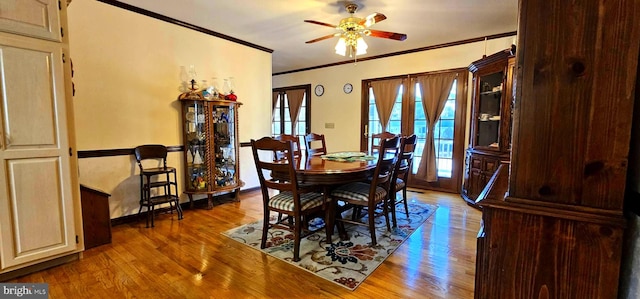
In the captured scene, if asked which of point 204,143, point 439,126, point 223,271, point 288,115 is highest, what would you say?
point 288,115

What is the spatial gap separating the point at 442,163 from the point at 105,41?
15.7 feet

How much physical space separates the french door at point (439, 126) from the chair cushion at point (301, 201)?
293 centimetres

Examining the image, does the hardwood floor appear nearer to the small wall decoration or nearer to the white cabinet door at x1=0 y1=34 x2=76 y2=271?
the white cabinet door at x1=0 y1=34 x2=76 y2=271

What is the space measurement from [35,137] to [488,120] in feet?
14.9

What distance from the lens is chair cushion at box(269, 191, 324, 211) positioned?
2.32 m

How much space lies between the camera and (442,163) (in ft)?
15.3

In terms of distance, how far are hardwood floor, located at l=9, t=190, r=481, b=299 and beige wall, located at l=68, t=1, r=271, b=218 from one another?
0.68m

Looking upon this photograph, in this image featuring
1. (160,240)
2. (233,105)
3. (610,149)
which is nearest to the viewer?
(610,149)

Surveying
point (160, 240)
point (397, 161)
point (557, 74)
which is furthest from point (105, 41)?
point (557, 74)

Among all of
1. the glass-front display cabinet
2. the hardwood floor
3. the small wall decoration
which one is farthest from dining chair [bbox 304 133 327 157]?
the small wall decoration

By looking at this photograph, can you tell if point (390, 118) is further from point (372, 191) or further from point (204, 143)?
point (204, 143)

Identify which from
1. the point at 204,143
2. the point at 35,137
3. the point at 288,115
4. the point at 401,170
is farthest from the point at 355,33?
the point at 288,115

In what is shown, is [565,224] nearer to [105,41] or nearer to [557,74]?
[557,74]

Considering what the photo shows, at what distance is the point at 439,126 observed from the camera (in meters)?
4.63
